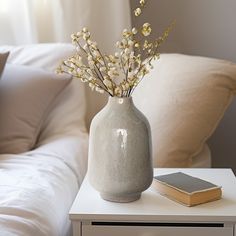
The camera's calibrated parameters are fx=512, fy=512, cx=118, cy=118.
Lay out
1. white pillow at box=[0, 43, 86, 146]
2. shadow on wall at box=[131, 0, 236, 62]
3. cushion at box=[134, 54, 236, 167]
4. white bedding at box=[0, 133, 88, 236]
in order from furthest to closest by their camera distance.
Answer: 1. shadow on wall at box=[131, 0, 236, 62]
2. white pillow at box=[0, 43, 86, 146]
3. cushion at box=[134, 54, 236, 167]
4. white bedding at box=[0, 133, 88, 236]

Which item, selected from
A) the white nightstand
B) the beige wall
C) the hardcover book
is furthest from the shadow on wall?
the white nightstand

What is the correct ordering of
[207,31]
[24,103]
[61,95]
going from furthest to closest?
[207,31]
[61,95]
[24,103]

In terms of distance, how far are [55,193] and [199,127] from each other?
51 cm

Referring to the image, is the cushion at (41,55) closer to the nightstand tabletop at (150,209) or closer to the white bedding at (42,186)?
the white bedding at (42,186)

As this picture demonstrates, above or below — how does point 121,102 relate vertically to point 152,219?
above

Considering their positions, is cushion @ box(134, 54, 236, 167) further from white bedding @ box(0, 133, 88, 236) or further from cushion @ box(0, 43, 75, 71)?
cushion @ box(0, 43, 75, 71)

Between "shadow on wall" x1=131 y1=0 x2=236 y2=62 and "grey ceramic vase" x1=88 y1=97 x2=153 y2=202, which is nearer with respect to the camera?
"grey ceramic vase" x1=88 y1=97 x2=153 y2=202

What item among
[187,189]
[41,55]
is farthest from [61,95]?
[187,189]

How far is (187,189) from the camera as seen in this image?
1.29 m

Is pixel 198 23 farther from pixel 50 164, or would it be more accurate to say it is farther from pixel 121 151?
pixel 121 151

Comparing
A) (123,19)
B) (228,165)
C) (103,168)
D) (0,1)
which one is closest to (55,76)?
(123,19)

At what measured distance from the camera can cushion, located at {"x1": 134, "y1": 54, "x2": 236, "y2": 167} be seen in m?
1.61

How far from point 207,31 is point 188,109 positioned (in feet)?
2.53

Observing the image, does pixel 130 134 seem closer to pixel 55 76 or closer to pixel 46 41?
pixel 55 76
